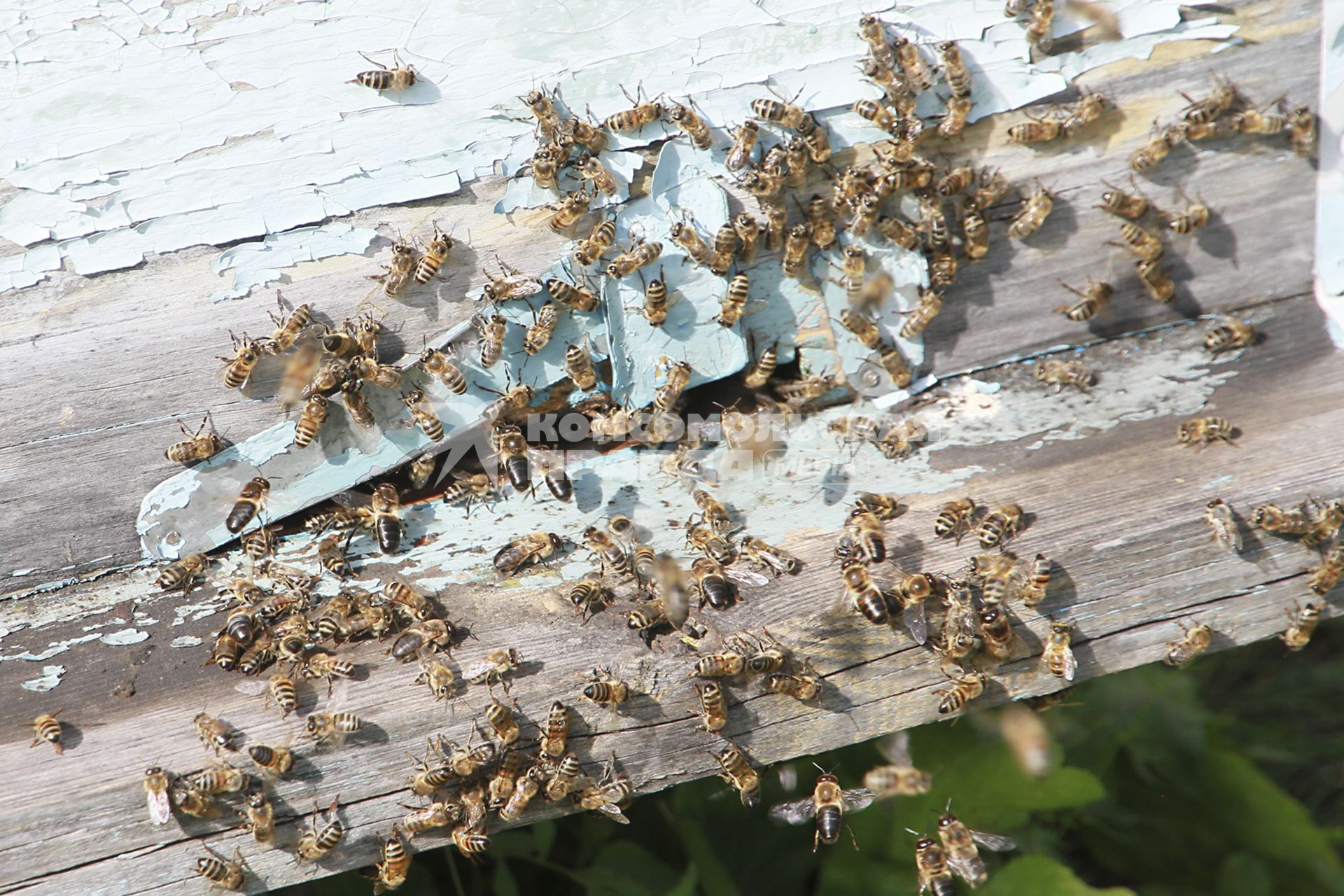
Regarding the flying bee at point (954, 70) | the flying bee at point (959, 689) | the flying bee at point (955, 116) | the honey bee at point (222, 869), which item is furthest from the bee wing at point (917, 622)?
the honey bee at point (222, 869)

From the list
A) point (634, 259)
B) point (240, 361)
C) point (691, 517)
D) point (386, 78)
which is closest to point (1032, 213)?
point (634, 259)

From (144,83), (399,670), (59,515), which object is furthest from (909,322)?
(59,515)

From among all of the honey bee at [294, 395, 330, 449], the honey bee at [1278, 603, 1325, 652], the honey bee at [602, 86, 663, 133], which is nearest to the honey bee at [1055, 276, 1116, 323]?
the honey bee at [1278, 603, 1325, 652]

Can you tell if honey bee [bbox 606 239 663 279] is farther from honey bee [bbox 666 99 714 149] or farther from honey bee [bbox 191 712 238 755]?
honey bee [bbox 191 712 238 755]

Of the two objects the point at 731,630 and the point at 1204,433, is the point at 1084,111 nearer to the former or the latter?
the point at 1204,433

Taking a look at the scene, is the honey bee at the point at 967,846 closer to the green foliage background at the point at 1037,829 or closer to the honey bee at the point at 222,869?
the green foliage background at the point at 1037,829

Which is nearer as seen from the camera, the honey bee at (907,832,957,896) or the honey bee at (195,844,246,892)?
the honey bee at (195,844,246,892)
